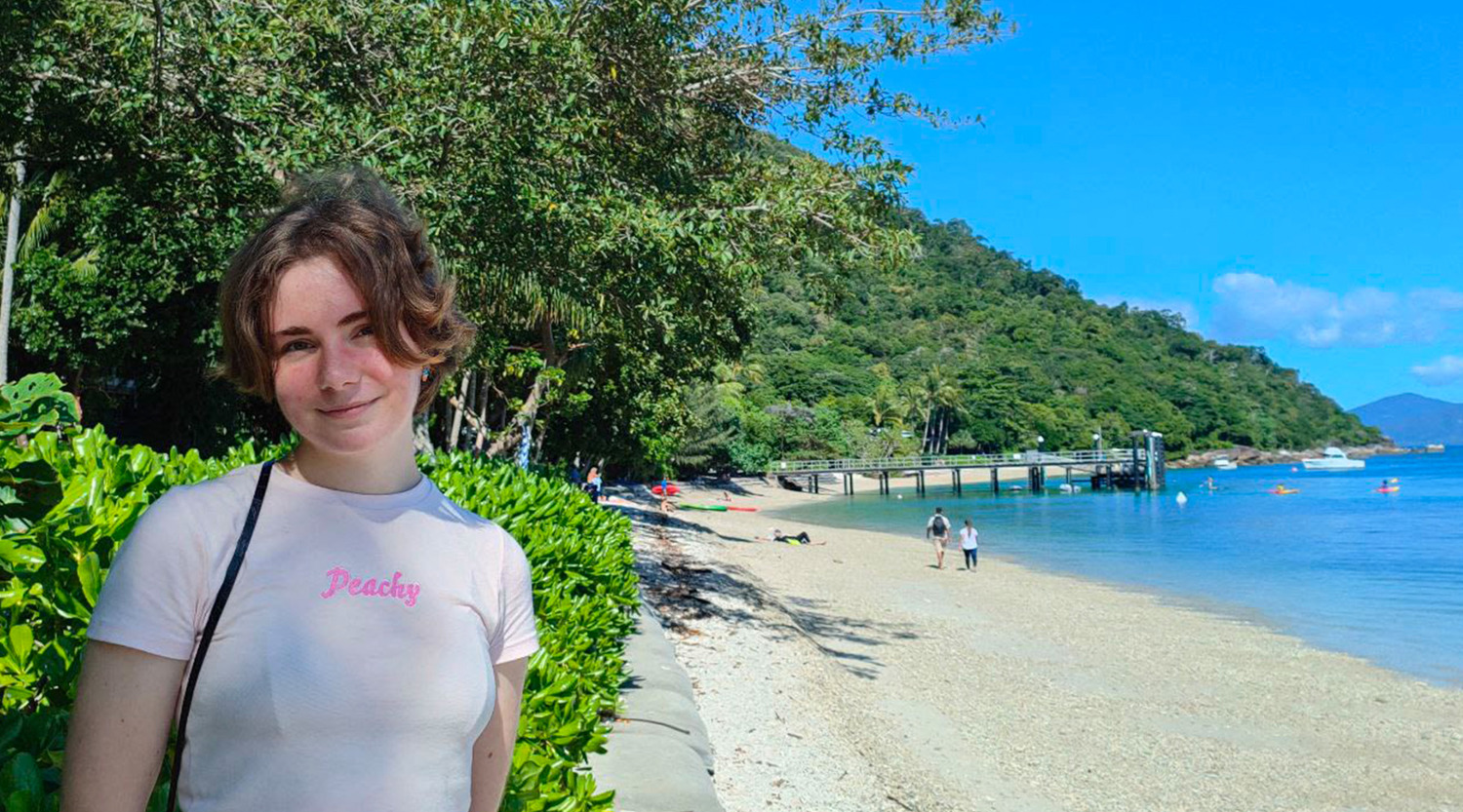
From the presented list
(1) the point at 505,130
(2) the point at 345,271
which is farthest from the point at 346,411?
(1) the point at 505,130

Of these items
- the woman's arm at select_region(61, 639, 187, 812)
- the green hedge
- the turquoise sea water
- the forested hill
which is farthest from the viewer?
the forested hill

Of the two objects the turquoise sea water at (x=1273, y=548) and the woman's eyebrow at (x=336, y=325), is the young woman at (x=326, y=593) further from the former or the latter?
the turquoise sea water at (x=1273, y=548)

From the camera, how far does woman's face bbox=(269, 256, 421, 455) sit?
144 cm

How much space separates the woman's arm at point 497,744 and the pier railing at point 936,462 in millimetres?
70135

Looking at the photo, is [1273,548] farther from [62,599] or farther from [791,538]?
[62,599]

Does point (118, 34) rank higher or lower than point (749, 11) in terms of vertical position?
lower

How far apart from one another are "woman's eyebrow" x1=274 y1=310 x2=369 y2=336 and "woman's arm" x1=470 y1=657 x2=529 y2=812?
1.84 ft

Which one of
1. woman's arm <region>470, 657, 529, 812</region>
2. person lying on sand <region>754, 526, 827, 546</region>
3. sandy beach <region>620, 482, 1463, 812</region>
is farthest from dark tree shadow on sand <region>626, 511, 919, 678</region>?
person lying on sand <region>754, 526, 827, 546</region>

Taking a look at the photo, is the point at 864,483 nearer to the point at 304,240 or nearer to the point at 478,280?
the point at 478,280

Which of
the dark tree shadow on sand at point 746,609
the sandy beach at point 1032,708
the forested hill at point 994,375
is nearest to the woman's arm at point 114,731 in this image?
the sandy beach at point 1032,708

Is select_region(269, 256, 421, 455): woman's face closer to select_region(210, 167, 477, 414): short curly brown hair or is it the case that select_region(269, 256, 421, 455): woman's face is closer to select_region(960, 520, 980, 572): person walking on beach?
select_region(210, 167, 477, 414): short curly brown hair

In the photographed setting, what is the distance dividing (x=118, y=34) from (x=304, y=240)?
7873mm

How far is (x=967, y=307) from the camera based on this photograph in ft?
445

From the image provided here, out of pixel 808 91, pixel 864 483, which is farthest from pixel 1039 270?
pixel 808 91
